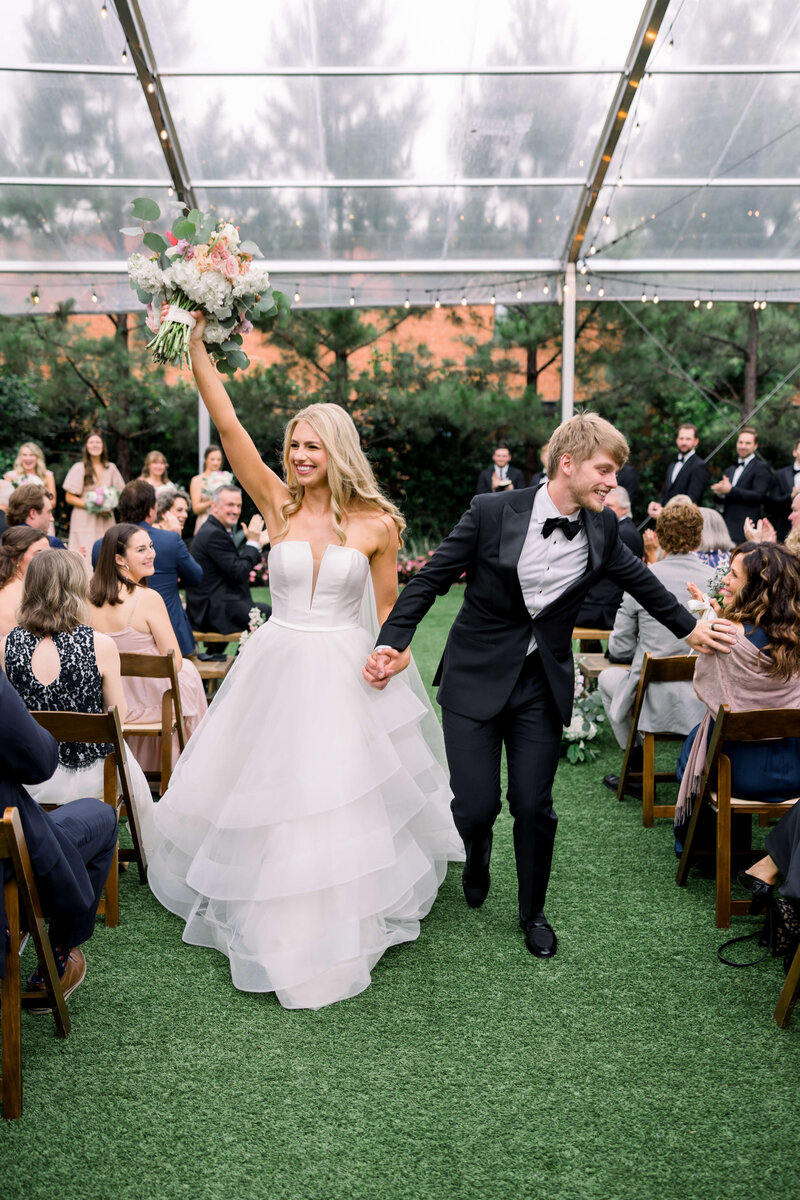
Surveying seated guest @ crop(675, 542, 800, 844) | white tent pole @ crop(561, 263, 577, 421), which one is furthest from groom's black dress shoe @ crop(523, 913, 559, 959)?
white tent pole @ crop(561, 263, 577, 421)

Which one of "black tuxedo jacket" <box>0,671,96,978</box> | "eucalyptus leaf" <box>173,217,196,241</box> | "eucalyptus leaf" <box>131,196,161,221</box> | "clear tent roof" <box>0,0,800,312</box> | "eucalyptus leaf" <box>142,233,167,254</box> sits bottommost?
"black tuxedo jacket" <box>0,671,96,978</box>

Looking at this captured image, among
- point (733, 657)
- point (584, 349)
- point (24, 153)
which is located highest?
point (24, 153)

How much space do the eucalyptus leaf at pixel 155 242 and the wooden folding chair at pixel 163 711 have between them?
1.66m

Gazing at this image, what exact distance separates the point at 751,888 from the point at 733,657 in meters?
0.93

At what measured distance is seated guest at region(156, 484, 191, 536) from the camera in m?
6.71

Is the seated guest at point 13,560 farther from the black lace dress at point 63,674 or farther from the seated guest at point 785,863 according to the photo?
the seated guest at point 785,863

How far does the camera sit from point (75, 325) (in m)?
14.7

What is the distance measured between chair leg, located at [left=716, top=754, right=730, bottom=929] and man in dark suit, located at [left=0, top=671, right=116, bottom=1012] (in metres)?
2.19

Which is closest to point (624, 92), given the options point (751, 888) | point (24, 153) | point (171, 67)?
point (171, 67)

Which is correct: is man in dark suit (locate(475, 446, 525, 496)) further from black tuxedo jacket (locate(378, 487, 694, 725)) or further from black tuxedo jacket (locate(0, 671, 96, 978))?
black tuxedo jacket (locate(0, 671, 96, 978))

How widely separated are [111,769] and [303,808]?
3.12ft

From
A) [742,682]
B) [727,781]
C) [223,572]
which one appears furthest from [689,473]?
[727,781]

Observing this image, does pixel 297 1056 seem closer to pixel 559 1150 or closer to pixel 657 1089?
pixel 559 1150

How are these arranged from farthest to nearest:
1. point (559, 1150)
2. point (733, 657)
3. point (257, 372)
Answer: point (257, 372) → point (733, 657) → point (559, 1150)
